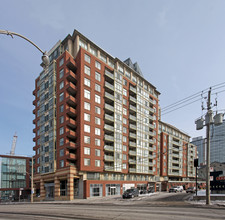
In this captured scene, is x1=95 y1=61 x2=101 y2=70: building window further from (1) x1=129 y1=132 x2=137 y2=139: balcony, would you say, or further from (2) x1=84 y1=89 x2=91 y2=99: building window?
(1) x1=129 y1=132 x2=137 y2=139: balcony

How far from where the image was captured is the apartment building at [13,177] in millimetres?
87062

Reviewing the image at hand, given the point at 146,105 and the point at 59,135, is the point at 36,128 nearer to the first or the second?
the point at 59,135

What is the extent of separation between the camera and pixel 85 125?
47.9 m

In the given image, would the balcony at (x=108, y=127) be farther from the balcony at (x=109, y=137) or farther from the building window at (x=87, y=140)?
the building window at (x=87, y=140)

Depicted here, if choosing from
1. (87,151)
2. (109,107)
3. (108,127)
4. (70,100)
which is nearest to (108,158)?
(87,151)

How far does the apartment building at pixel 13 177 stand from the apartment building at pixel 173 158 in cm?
5772

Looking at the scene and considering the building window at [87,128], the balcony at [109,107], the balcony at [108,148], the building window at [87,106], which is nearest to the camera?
the building window at [87,128]

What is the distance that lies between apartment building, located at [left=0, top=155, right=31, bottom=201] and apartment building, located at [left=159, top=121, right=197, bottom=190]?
57.7 meters

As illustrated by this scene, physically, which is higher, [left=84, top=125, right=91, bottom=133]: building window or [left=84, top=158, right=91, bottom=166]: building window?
[left=84, top=125, right=91, bottom=133]: building window

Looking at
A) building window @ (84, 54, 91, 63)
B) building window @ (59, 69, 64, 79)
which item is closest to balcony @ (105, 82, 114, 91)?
building window @ (84, 54, 91, 63)

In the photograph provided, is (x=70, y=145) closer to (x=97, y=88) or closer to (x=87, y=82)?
(x=87, y=82)

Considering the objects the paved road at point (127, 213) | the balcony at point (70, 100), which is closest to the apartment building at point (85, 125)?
the balcony at point (70, 100)

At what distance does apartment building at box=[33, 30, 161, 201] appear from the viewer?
46.7 meters

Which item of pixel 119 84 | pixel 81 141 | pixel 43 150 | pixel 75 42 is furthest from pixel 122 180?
pixel 75 42
